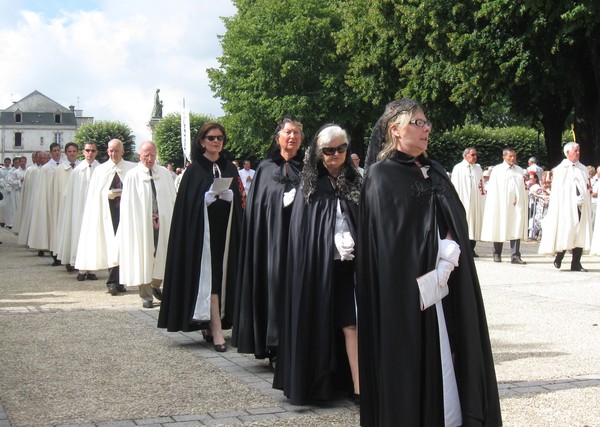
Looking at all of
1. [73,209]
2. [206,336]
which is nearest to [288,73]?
[73,209]

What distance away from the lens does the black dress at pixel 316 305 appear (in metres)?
6.30

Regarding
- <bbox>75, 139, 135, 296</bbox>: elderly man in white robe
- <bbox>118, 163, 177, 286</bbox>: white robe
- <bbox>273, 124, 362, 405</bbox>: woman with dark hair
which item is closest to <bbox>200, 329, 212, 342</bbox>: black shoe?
<bbox>118, 163, 177, 286</bbox>: white robe

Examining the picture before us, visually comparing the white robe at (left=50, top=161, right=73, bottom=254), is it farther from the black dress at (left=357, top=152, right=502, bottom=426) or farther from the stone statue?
the stone statue

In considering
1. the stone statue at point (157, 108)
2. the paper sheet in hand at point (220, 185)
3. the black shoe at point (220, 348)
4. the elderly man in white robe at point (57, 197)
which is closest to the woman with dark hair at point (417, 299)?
the black shoe at point (220, 348)

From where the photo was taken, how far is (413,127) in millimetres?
5066

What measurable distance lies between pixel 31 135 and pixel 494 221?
13275cm

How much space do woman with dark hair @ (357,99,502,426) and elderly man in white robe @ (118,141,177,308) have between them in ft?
21.0

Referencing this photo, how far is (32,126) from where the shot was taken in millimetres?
143250

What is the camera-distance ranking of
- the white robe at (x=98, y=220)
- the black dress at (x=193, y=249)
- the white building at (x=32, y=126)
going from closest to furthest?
1. the black dress at (x=193, y=249)
2. the white robe at (x=98, y=220)
3. the white building at (x=32, y=126)

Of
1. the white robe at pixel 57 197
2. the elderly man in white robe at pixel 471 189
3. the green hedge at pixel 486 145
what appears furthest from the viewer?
the green hedge at pixel 486 145

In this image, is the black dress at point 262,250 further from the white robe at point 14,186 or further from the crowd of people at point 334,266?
the white robe at point 14,186

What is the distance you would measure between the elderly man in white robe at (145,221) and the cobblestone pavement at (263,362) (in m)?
0.49

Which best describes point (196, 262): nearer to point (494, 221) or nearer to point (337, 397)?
point (337, 397)

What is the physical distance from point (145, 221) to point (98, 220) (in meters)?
2.54
